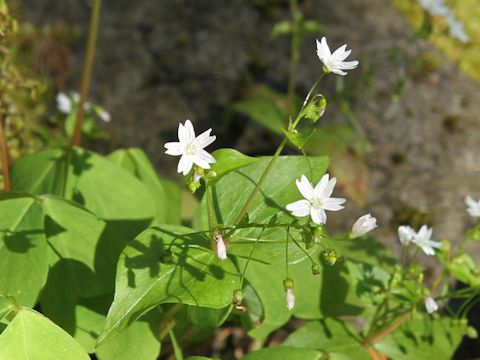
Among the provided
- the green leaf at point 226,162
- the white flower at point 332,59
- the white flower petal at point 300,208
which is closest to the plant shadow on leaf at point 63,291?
the green leaf at point 226,162

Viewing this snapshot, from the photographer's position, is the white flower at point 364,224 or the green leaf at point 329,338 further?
the green leaf at point 329,338

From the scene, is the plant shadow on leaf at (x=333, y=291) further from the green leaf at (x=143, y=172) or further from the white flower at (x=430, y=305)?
the green leaf at (x=143, y=172)

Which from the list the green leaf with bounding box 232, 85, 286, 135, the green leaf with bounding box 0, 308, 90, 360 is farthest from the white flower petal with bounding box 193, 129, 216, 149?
the green leaf with bounding box 232, 85, 286, 135

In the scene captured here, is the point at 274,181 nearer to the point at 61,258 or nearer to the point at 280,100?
the point at 61,258

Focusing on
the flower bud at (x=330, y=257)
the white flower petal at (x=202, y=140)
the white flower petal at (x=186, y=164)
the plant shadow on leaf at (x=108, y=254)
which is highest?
the white flower petal at (x=202, y=140)

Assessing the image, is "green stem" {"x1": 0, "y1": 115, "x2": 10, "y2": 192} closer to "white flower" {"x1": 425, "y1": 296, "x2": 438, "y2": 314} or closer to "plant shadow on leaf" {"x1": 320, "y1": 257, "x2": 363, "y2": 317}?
"plant shadow on leaf" {"x1": 320, "y1": 257, "x2": 363, "y2": 317}

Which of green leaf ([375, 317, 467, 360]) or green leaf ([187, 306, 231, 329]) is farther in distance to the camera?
green leaf ([375, 317, 467, 360])

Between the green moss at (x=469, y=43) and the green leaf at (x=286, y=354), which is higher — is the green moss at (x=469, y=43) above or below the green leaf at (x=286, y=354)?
above
